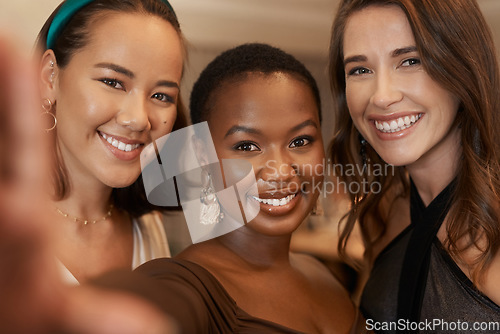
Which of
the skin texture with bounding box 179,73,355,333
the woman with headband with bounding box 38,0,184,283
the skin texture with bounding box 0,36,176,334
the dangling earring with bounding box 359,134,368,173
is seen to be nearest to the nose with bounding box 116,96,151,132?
the woman with headband with bounding box 38,0,184,283

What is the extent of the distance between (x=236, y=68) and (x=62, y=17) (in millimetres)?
207

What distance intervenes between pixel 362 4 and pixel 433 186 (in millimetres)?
285

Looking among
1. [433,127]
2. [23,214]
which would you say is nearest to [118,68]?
[23,214]

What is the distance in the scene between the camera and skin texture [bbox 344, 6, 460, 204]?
26.9 inches

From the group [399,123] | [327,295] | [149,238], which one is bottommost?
[327,295]

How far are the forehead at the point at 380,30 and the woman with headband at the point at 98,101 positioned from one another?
0.83ft

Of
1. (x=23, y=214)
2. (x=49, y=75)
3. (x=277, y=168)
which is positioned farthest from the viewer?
(x=277, y=168)

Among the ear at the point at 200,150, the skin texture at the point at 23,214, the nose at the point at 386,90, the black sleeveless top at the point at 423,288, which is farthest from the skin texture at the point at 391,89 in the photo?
the skin texture at the point at 23,214

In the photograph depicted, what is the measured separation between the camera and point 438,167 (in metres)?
0.77

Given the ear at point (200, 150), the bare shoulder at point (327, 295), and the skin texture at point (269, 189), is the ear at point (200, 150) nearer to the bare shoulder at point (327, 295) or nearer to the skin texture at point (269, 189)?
the skin texture at point (269, 189)

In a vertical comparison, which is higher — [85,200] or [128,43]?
[128,43]

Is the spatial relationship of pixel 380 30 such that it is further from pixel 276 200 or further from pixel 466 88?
pixel 276 200

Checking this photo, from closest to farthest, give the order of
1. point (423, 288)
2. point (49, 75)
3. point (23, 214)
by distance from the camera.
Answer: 1. point (23, 214)
2. point (49, 75)
3. point (423, 288)

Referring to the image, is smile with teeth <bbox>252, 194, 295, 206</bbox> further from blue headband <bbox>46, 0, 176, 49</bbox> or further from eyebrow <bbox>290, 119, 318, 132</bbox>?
blue headband <bbox>46, 0, 176, 49</bbox>
